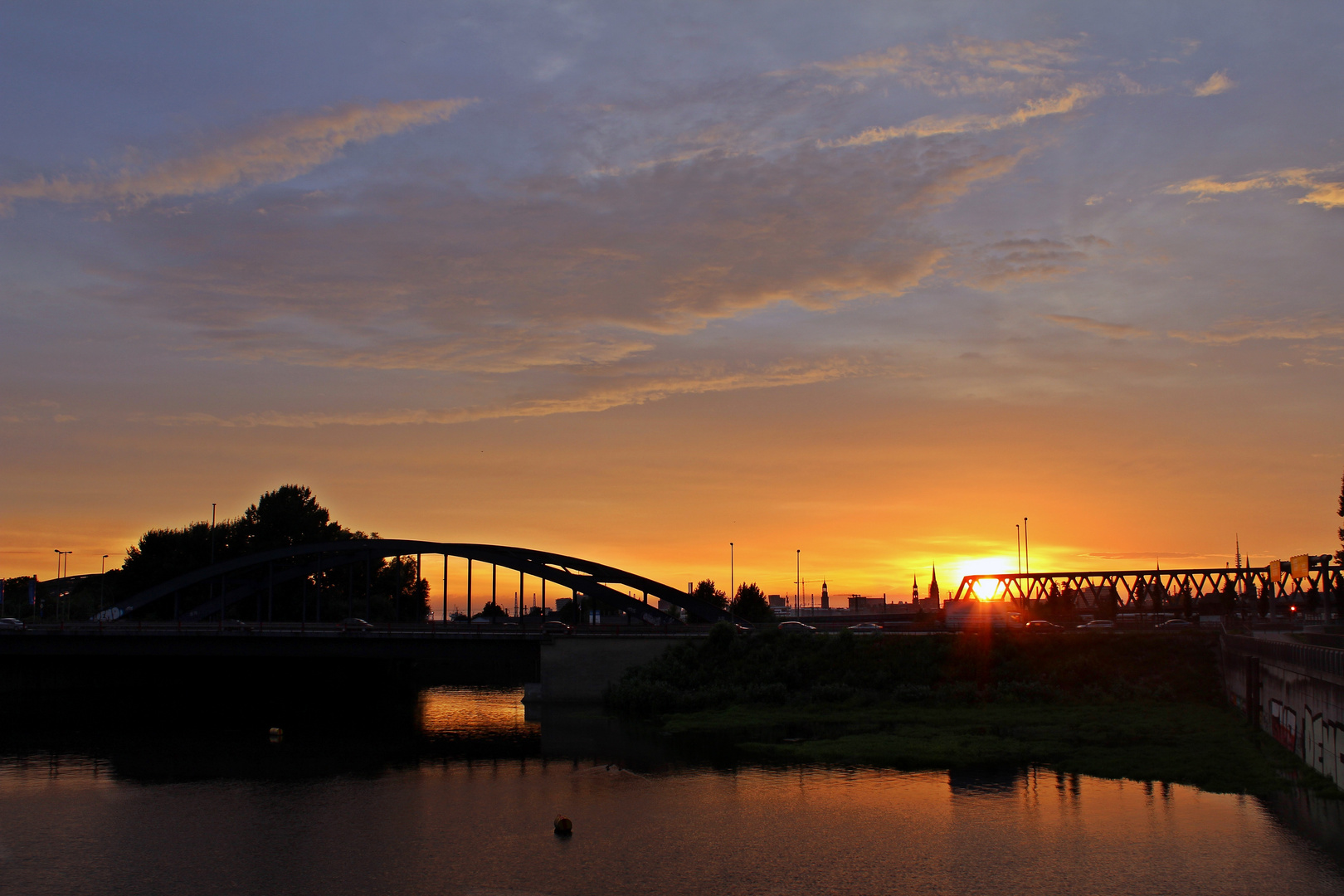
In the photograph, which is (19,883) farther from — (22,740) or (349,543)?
(349,543)

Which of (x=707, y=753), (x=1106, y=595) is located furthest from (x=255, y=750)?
(x=1106, y=595)

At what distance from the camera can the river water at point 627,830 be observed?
103 ft

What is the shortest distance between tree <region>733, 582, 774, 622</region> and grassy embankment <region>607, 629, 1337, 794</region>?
223 ft

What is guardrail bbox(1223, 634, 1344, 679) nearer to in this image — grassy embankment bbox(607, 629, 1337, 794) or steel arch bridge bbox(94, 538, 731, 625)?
grassy embankment bbox(607, 629, 1337, 794)

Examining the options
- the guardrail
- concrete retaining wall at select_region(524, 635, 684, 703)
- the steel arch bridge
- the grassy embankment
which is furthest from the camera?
the steel arch bridge

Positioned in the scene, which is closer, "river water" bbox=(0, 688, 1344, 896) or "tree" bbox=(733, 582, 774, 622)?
"river water" bbox=(0, 688, 1344, 896)

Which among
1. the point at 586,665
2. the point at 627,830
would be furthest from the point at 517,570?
the point at 627,830

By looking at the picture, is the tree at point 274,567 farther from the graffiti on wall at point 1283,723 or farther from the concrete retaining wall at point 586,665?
the graffiti on wall at point 1283,723

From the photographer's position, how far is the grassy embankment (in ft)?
164

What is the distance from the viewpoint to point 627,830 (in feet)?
125

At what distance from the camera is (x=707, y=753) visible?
2201 inches

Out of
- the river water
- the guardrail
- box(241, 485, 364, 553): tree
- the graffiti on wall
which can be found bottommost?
the river water

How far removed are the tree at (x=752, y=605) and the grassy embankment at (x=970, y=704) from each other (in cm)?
6786

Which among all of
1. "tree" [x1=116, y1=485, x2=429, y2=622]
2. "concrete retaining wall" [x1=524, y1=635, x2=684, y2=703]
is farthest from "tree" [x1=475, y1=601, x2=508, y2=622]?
"concrete retaining wall" [x1=524, y1=635, x2=684, y2=703]
